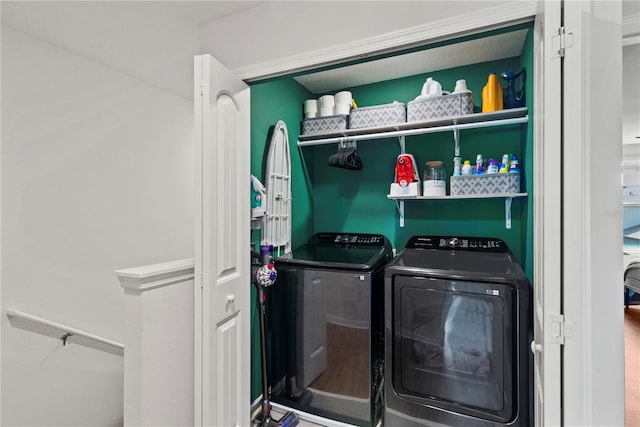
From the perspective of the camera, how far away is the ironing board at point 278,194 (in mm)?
2297

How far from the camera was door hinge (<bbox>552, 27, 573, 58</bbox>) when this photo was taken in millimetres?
957

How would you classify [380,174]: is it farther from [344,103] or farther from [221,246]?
[221,246]

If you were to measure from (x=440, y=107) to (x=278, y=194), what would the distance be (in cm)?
135

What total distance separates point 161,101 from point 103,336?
4.70 feet

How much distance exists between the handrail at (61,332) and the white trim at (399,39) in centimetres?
157

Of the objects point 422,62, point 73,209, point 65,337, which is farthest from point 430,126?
point 65,337

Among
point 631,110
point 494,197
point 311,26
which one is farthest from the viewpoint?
point 494,197

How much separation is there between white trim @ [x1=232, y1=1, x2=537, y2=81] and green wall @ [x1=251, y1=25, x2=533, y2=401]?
1.96 ft

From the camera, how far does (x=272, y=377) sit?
2.31m

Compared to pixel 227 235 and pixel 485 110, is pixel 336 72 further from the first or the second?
pixel 227 235

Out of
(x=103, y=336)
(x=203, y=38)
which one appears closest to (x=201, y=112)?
(x=203, y=38)

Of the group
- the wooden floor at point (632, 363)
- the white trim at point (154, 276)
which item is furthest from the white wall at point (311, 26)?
the wooden floor at point (632, 363)

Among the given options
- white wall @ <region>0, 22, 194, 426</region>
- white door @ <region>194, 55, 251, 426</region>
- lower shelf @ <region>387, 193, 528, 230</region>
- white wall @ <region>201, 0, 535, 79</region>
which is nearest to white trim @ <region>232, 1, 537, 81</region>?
white wall @ <region>201, 0, 535, 79</region>

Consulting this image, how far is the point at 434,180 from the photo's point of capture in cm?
242
